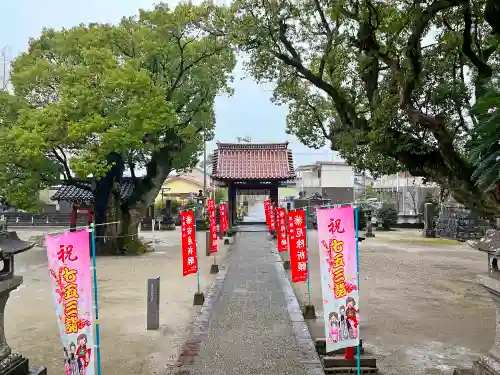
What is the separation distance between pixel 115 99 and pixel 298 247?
29.4ft

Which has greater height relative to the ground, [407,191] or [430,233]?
[407,191]

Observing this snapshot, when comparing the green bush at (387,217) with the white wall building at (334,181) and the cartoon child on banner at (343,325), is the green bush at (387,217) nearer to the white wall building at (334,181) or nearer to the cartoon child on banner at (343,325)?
the white wall building at (334,181)

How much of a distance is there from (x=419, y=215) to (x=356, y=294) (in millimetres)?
31815

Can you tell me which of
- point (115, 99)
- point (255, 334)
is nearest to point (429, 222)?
point (115, 99)

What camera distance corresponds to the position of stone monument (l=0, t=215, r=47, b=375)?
14.5 feet

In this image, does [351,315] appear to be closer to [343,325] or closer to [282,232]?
[343,325]

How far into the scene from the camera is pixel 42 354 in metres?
6.55

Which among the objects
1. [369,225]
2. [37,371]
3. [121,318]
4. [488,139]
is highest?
[488,139]

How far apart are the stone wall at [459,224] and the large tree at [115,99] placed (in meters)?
14.3

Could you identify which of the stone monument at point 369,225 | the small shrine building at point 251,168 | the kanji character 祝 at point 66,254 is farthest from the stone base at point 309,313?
the stone monument at point 369,225

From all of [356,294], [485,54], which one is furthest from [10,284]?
[485,54]

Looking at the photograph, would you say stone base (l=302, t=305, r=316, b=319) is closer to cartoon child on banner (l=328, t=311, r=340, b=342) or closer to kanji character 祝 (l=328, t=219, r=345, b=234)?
cartoon child on banner (l=328, t=311, r=340, b=342)

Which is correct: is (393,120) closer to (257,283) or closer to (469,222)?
(257,283)

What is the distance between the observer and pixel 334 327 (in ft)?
17.4
